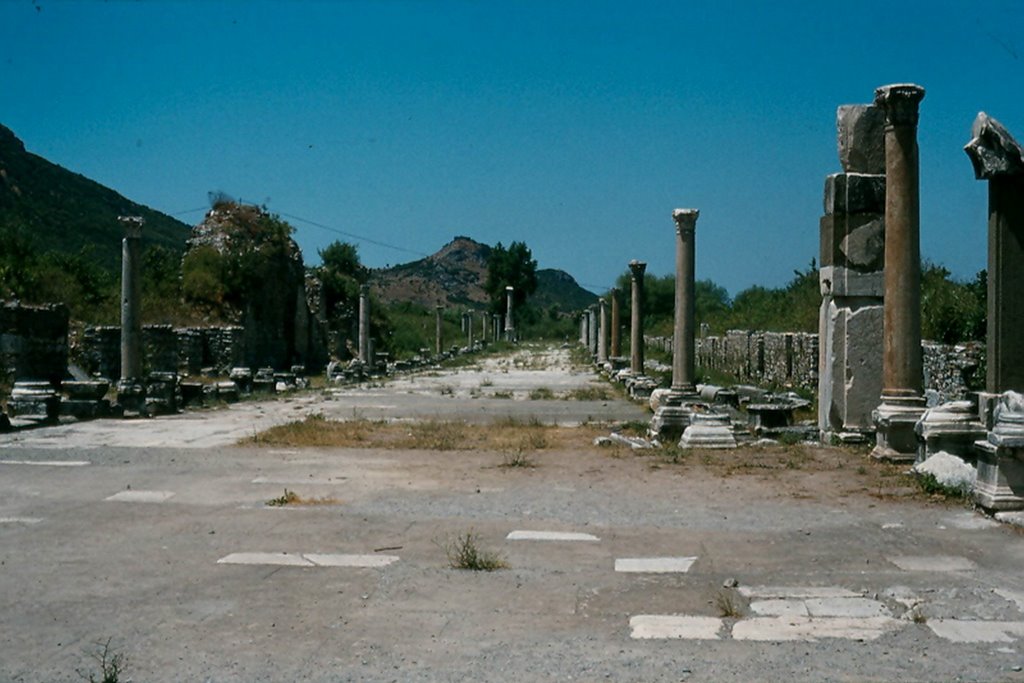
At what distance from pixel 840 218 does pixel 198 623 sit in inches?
427

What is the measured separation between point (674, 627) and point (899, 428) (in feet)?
23.8

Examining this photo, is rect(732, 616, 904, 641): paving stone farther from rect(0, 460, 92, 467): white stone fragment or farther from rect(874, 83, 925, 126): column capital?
rect(0, 460, 92, 467): white stone fragment

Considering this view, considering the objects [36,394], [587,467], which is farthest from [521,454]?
[36,394]

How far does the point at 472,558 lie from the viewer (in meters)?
6.96

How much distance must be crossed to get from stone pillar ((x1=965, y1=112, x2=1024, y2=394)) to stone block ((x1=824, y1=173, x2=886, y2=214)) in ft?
15.0

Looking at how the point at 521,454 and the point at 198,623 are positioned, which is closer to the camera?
the point at 198,623

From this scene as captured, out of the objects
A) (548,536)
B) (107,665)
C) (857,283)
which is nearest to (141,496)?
(548,536)

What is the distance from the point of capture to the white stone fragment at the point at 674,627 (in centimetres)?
536

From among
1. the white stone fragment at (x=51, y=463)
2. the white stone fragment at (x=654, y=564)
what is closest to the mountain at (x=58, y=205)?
the white stone fragment at (x=51, y=463)

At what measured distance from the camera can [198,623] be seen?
565cm

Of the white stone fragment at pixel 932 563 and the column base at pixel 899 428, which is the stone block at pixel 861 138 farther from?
the white stone fragment at pixel 932 563

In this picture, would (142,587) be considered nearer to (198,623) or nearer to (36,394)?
(198,623)

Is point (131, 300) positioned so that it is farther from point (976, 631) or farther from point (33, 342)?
point (976, 631)

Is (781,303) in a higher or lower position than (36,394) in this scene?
higher
